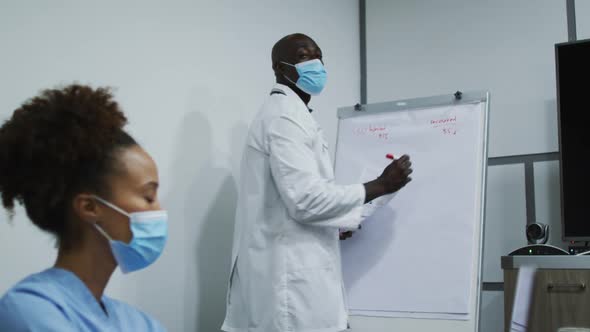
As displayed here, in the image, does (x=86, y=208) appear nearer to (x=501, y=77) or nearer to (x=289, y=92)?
(x=289, y=92)

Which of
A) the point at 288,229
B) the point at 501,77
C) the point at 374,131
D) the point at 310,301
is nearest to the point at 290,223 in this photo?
the point at 288,229

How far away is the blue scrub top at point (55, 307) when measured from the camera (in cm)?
98

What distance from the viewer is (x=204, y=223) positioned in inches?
93.1

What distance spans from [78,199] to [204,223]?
127 centimetres

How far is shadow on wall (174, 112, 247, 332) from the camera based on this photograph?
229 centimetres

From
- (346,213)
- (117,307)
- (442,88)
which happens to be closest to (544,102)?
(442,88)

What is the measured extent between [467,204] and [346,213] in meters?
0.49

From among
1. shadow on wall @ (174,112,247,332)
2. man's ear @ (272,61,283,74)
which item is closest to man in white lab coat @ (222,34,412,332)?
man's ear @ (272,61,283,74)

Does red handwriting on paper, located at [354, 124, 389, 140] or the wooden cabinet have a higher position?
red handwriting on paper, located at [354, 124, 389, 140]

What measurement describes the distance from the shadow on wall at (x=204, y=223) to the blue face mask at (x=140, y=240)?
1.09 m

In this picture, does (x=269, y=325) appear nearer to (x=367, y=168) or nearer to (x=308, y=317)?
(x=308, y=317)

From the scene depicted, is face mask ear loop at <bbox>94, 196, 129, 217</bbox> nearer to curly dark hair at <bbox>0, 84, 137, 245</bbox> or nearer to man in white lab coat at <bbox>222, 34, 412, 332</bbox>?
curly dark hair at <bbox>0, 84, 137, 245</bbox>

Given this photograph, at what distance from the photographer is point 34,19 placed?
1864 millimetres

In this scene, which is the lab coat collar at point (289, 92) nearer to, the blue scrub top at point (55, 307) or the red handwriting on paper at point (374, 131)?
the red handwriting on paper at point (374, 131)
